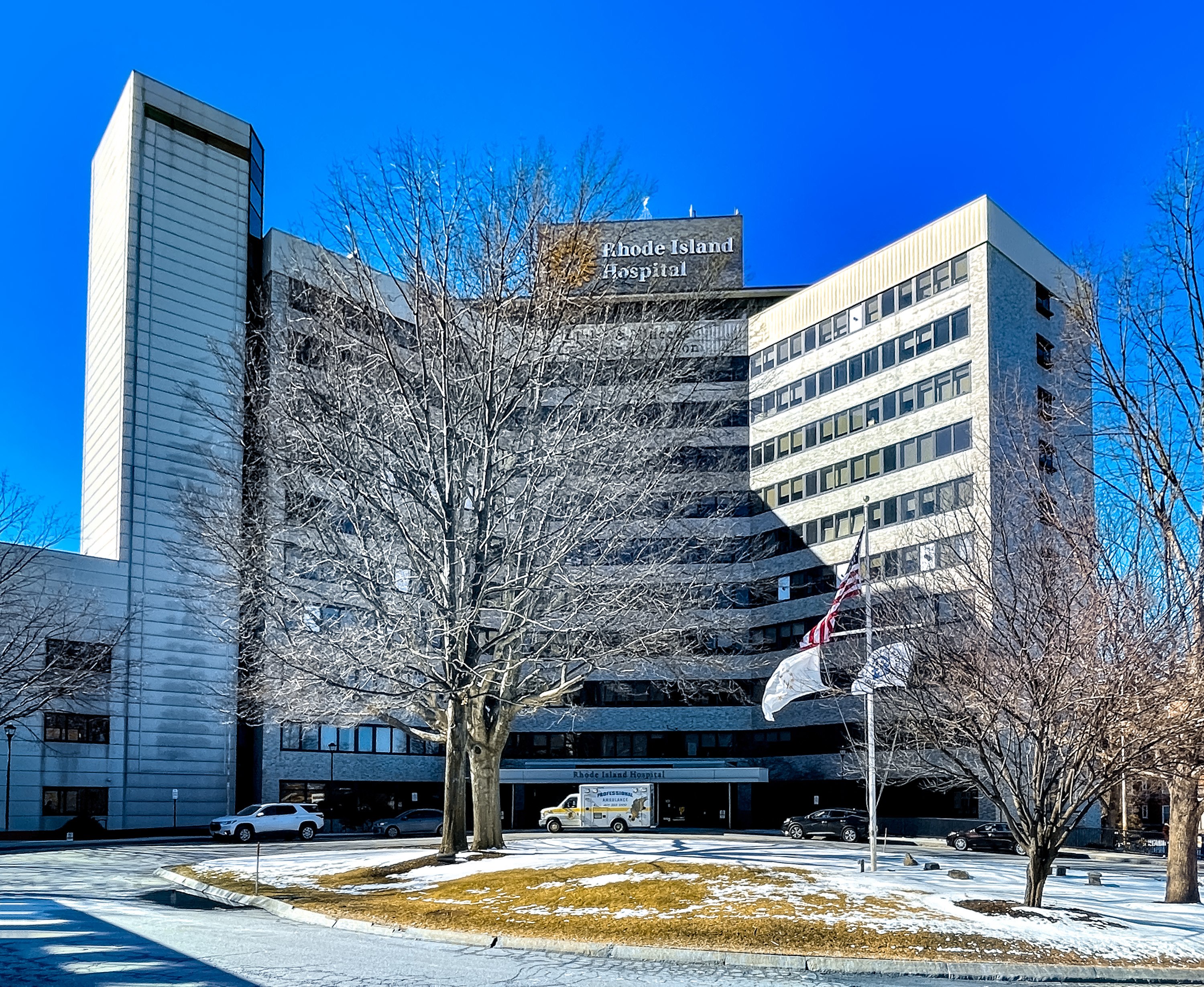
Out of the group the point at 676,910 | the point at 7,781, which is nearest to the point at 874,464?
the point at 7,781

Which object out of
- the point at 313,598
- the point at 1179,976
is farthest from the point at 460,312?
the point at 1179,976

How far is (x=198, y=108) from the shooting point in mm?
61719

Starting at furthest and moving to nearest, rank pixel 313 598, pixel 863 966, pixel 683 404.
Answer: pixel 683 404 < pixel 313 598 < pixel 863 966

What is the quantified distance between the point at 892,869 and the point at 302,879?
1293 cm

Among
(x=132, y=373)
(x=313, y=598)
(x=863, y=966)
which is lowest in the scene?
(x=863, y=966)

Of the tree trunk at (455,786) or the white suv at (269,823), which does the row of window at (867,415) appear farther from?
the tree trunk at (455,786)

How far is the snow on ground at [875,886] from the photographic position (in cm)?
1582

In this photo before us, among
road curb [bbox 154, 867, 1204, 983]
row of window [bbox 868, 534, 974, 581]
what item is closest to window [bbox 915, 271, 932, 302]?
row of window [bbox 868, 534, 974, 581]

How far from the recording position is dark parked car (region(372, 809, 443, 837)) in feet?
165

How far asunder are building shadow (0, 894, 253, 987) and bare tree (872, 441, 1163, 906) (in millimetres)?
11447

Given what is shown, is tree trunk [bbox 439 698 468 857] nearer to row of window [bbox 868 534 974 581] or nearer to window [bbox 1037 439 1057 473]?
row of window [bbox 868 534 974 581]

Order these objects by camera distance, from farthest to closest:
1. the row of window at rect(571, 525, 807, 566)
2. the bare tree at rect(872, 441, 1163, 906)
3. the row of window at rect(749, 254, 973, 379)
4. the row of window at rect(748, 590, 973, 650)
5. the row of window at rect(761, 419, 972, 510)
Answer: the row of window at rect(749, 254, 973, 379)
the row of window at rect(761, 419, 972, 510)
the row of window at rect(571, 525, 807, 566)
the row of window at rect(748, 590, 973, 650)
the bare tree at rect(872, 441, 1163, 906)

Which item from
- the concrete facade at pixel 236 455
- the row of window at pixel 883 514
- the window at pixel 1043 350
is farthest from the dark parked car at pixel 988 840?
the window at pixel 1043 350

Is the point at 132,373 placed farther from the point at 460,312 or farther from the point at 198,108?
the point at 460,312
